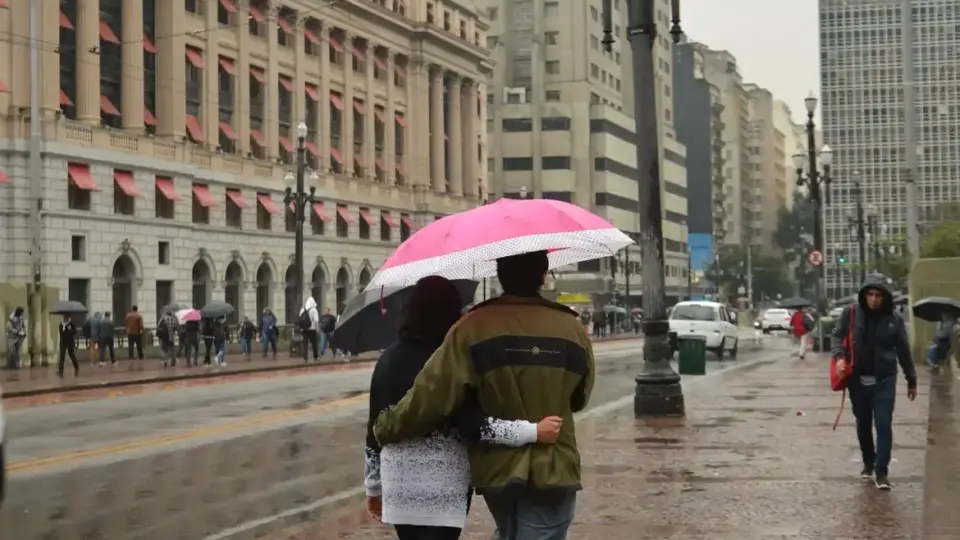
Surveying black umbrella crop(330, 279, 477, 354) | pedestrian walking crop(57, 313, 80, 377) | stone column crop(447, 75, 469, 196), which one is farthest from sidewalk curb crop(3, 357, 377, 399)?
stone column crop(447, 75, 469, 196)

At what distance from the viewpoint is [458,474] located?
509 cm

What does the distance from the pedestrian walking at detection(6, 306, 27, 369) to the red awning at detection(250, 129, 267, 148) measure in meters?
30.6

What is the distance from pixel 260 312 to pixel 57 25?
21305mm

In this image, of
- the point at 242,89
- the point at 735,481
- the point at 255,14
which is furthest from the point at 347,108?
the point at 735,481

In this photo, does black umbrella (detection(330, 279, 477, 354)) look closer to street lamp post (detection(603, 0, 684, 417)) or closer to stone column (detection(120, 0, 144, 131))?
street lamp post (detection(603, 0, 684, 417))

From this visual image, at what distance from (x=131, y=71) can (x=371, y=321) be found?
54600 millimetres

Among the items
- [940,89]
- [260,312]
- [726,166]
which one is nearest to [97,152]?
[260,312]

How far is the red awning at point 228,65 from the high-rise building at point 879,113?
8541 cm

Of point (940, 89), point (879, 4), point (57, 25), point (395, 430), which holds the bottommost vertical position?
point (395, 430)

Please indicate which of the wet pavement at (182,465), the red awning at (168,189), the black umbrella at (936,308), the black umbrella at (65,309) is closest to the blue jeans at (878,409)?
the wet pavement at (182,465)

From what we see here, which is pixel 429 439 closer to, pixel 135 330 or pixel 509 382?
pixel 509 382

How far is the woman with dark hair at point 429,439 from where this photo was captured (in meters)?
4.84

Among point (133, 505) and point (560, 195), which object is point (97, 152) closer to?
point (133, 505)

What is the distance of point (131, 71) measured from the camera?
57.6 meters
